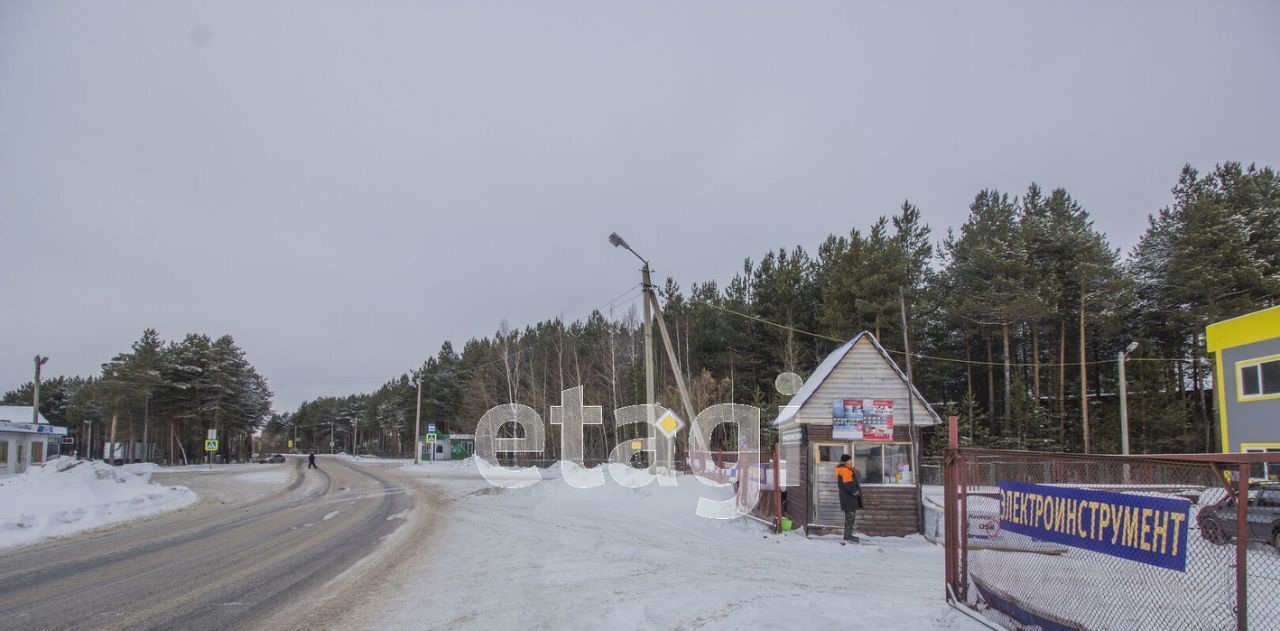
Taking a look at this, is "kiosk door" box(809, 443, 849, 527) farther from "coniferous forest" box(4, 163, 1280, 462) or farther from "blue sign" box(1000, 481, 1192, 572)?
"coniferous forest" box(4, 163, 1280, 462)

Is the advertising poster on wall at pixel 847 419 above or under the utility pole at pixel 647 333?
under

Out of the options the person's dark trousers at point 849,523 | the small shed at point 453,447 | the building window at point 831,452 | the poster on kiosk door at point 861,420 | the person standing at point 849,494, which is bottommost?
the small shed at point 453,447

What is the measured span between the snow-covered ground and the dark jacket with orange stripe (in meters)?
0.84

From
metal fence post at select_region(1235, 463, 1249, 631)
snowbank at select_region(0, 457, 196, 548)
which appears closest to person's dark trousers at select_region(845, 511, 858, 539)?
metal fence post at select_region(1235, 463, 1249, 631)

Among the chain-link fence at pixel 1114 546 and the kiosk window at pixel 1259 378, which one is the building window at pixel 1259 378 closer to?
the kiosk window at pixel 1259 378

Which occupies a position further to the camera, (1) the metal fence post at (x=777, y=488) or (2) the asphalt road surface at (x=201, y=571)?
(1) the metal fence post at (x=777, y=488)

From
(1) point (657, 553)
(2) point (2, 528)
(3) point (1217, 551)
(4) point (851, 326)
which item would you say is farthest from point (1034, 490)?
(4) point (851, 326)

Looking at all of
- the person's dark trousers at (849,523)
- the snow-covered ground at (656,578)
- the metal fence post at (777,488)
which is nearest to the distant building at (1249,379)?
the person's dark trousers at (849,523)

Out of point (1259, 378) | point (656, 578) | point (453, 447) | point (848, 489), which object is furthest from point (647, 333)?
point (453, 447)

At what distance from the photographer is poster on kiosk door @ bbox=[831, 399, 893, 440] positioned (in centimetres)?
1582

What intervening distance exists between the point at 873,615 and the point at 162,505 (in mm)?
24881

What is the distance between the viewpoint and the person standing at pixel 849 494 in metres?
14.0

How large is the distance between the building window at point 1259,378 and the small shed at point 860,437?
16703 mm

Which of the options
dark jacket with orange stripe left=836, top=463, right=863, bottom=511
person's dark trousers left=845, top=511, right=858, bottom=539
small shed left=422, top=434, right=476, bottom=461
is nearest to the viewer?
dark jacket with orange stripe left=836, top=463, right=863, bottom=511
